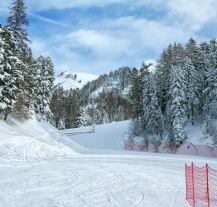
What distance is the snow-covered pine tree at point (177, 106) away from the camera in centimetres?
→ 5188

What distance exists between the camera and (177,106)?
53.9 metres

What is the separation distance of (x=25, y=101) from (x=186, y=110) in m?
24.6

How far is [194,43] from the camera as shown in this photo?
66938 millimetres

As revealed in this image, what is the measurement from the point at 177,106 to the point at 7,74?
24.7m

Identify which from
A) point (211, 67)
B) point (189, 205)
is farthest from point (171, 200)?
point (211, 67)

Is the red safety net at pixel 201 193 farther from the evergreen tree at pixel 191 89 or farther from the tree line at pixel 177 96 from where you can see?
the evergreen tree at pixel 191 89

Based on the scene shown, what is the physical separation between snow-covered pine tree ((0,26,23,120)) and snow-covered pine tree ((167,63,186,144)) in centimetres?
2169

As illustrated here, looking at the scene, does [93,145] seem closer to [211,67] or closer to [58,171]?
[211,67]

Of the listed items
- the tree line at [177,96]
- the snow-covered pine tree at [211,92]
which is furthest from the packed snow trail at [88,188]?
the snow-covered pine tree at [211,92]

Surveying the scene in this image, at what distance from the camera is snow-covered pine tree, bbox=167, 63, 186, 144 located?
2042 inches

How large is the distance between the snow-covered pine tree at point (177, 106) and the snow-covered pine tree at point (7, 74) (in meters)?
21.7

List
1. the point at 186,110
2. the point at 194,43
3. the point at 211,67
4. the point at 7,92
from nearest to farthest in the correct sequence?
1. the point at 7,92
2. the point at 211,67
3. the point at 186,110
4. the point at 194,43

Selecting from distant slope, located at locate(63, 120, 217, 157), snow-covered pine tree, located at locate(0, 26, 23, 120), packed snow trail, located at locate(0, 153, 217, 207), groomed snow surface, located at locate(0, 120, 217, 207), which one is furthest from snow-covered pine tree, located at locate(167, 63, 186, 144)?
packed snow trail, located at locate(0, 153, 217, 207)

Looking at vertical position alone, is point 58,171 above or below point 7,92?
below
